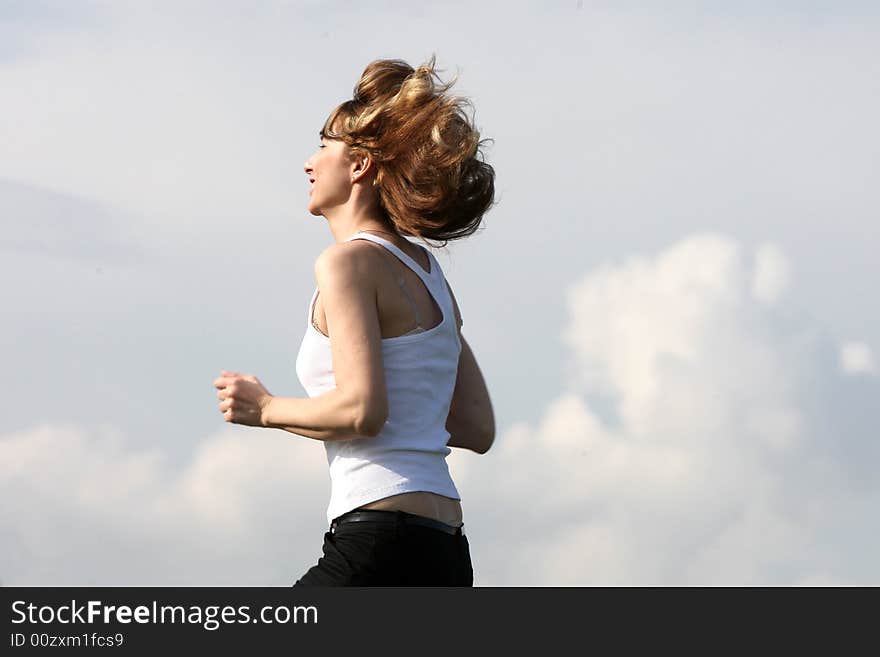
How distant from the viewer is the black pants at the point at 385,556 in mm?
3977

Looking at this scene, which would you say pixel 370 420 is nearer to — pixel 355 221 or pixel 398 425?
pixel 398 425

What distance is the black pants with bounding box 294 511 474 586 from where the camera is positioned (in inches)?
157

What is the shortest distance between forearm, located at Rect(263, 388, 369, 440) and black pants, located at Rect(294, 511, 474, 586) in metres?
0.34

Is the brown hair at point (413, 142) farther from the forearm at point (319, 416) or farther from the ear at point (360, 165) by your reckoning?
the forearm at point (319, 416)

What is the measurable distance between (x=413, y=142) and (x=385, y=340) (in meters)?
0.81

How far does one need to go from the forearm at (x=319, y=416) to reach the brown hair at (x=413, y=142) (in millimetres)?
833

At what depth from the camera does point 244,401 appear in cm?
410

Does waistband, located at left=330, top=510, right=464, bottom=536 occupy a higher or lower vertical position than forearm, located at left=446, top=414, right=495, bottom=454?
lower

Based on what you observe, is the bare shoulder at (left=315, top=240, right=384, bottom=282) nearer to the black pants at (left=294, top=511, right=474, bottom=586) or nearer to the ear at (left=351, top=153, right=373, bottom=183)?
the ear at (left=351, top=153, right=373, bottom=183)

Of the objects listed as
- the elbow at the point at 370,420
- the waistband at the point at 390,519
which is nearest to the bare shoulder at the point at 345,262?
the elbow at the point at 370,420

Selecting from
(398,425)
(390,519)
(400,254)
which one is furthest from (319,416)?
(400,254)

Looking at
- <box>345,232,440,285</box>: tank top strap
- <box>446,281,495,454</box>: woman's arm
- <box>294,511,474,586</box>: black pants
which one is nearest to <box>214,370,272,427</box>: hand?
<box>294,511,474,586</box>: black pants
